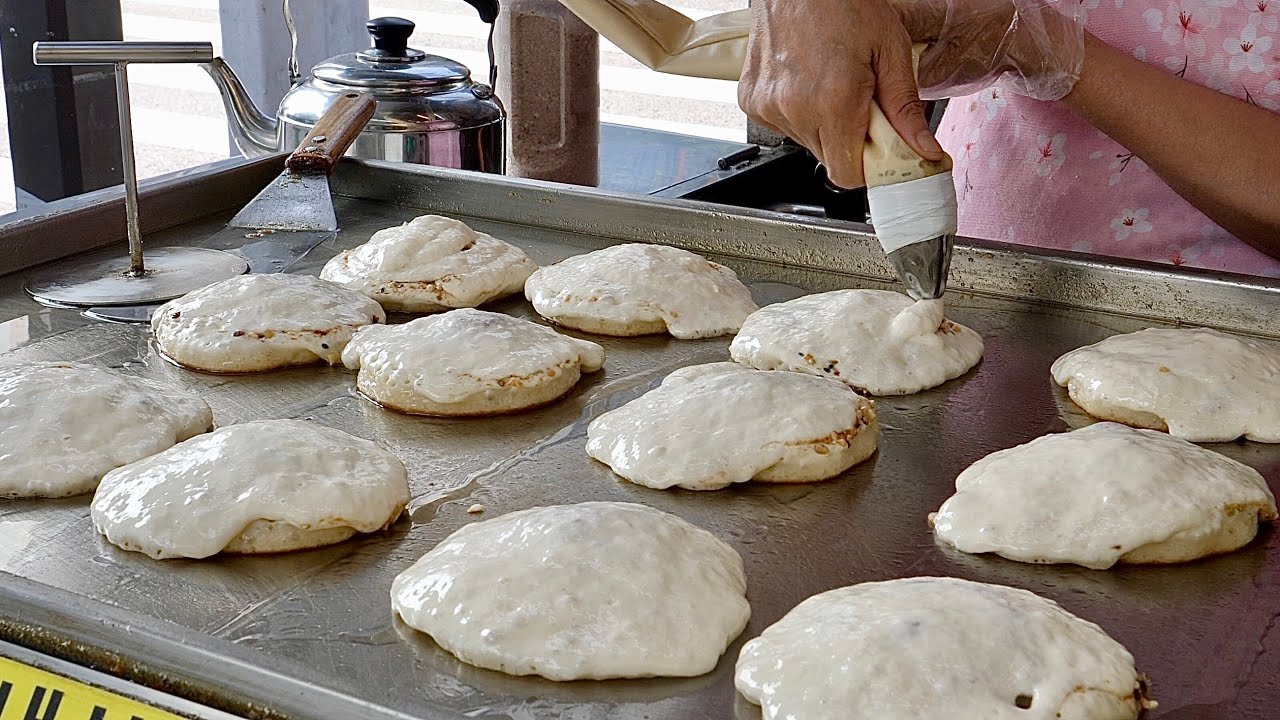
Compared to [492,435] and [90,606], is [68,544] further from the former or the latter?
[492,435]

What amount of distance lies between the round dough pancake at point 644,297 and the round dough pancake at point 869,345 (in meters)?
0.10

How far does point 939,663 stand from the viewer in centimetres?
119

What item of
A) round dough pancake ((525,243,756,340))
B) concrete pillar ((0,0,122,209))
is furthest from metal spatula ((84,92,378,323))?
concrete pillar ((0,0,122,209))

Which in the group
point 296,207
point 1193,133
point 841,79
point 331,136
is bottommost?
point 296,207

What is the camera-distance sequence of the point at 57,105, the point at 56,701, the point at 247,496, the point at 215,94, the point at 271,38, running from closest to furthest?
the point at 56,701 < the point at 247,496 < the point at 57,105 < the point at 271,38 < the point at 215,94

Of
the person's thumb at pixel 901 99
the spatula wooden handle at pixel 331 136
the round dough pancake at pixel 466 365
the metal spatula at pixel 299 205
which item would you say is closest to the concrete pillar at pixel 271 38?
the spatula wooden handle at pixel 331 136

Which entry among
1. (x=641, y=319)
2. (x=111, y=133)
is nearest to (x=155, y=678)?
(x=641, y=319)

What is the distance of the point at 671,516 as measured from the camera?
1.50 m

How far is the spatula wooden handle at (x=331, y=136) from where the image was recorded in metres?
2.62

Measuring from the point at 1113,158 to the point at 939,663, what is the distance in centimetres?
147

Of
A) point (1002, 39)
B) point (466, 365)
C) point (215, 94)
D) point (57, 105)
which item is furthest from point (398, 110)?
point (215, 94)

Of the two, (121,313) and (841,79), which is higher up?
(841,79)

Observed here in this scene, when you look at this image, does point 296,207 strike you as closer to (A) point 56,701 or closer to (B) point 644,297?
(B) point 644,297

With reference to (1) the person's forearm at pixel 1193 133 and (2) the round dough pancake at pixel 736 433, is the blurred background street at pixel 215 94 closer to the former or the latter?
(1) the person's forearm at pixel 1193 133
